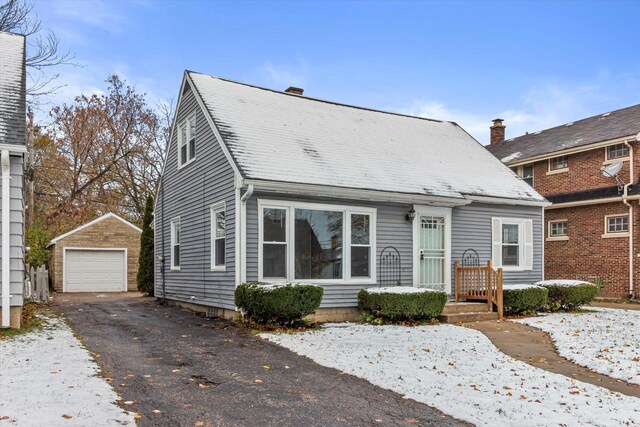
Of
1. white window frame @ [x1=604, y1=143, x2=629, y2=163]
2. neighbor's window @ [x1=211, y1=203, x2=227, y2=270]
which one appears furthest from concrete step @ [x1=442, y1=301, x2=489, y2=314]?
white window frame @ [x1=604, y1=143, x2=629, y2=163]

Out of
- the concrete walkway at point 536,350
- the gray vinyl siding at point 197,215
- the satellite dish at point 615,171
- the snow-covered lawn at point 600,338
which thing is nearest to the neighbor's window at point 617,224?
the satellite dish at point 615,171

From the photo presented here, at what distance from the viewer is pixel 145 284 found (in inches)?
783

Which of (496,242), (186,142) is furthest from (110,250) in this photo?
(496,242)

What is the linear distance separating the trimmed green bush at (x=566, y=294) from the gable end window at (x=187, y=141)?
997cm

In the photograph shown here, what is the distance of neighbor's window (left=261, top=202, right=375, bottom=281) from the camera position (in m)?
11.6

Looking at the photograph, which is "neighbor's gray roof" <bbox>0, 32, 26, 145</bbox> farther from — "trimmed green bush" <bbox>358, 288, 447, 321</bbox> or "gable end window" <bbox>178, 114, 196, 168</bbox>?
"trimmed green bush" <bbox>358, 288, 447, 321</bbox>

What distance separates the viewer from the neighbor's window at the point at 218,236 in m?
12.3

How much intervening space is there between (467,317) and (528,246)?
164 inches

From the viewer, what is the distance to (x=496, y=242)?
49.1 ft

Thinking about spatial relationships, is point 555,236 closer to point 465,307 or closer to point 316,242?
point 465,307

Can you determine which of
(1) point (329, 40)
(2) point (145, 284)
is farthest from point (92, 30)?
(2) point (145, 284)

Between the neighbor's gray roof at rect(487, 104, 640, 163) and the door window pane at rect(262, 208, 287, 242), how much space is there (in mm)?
13589

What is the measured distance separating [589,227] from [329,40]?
1179cm

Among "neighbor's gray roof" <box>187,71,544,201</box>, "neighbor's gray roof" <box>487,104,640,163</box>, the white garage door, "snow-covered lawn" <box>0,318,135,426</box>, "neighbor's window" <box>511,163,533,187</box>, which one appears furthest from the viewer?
the white garage door
